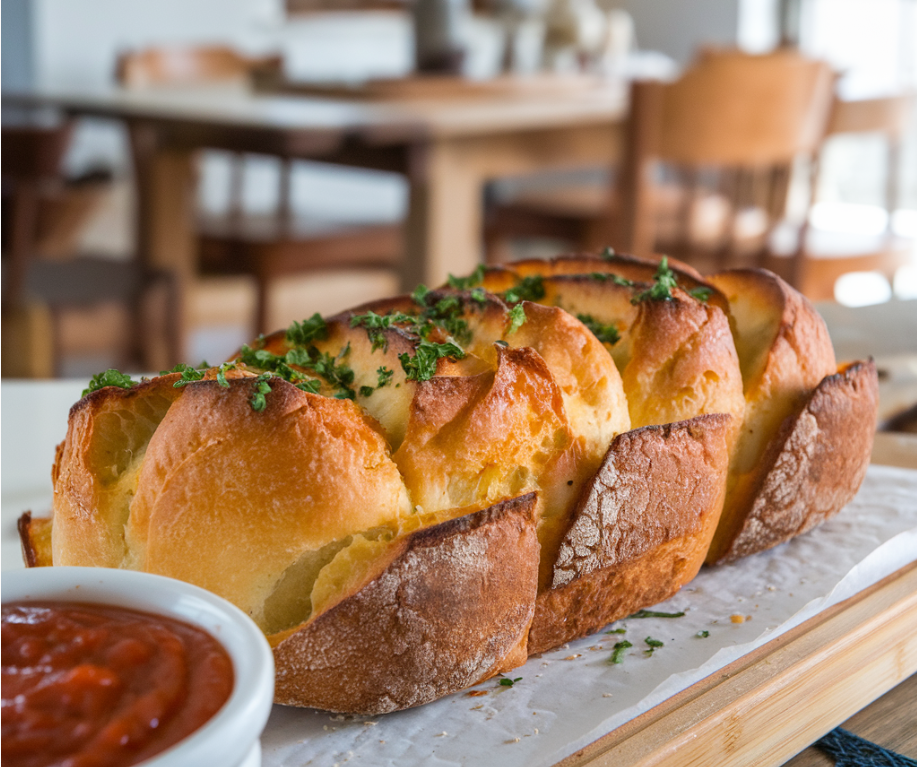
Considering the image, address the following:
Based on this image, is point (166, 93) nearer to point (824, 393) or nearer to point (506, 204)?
point (506, 204)

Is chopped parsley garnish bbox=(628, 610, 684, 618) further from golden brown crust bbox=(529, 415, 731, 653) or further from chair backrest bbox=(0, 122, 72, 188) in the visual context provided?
chair backrest bbox=(0, 122, 72, 188)

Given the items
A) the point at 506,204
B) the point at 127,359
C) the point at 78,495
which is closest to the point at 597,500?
the point at 78,495

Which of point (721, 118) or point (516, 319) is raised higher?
point (721, 118)

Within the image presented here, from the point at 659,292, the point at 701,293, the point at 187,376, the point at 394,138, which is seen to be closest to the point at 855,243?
the point at 394,138

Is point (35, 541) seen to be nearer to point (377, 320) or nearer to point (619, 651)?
point (377, 320)

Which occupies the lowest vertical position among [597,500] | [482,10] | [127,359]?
[127,359]

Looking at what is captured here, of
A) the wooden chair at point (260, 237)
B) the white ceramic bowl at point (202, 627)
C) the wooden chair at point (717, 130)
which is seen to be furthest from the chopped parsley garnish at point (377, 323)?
the wooden chair at point (260, 237)
